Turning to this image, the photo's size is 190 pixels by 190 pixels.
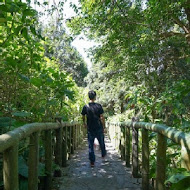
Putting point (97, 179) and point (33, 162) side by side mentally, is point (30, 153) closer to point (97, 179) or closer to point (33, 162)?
point (33, 162)

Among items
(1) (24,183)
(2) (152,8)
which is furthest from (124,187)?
(2) (152,8)

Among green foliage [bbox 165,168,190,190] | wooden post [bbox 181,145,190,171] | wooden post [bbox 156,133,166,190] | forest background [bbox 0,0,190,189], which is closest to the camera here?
green foliage [bbox 165,168,190,190]

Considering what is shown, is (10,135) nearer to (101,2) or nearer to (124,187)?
(124,187)

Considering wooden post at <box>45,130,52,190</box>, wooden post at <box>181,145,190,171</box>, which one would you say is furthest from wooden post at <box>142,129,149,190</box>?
wooden post at <box>181,145,190,171</box>

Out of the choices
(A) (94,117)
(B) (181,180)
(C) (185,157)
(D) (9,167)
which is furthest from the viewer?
(A) (94,117)

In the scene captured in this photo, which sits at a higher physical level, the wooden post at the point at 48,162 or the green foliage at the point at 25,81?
the green foliage at the point at 25,81

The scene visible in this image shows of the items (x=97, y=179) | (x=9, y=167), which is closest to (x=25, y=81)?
(x=9, y=167)

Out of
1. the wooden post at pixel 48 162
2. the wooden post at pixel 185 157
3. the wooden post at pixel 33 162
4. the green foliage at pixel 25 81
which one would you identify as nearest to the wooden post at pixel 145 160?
the green foliage at pixel 25 81

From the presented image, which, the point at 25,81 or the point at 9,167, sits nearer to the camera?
the point at 9,167

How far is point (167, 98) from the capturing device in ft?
11.9

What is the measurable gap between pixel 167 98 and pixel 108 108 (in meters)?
19.6

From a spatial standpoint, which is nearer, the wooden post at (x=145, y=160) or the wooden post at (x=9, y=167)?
the wooden post at (x=9, y=167)

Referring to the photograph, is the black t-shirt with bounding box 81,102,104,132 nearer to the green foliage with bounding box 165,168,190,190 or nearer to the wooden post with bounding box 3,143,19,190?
the wooden post with bounding box 3,143,19,190

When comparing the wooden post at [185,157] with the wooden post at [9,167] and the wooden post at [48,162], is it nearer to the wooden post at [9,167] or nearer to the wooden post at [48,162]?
the wooden post at [9,167]
